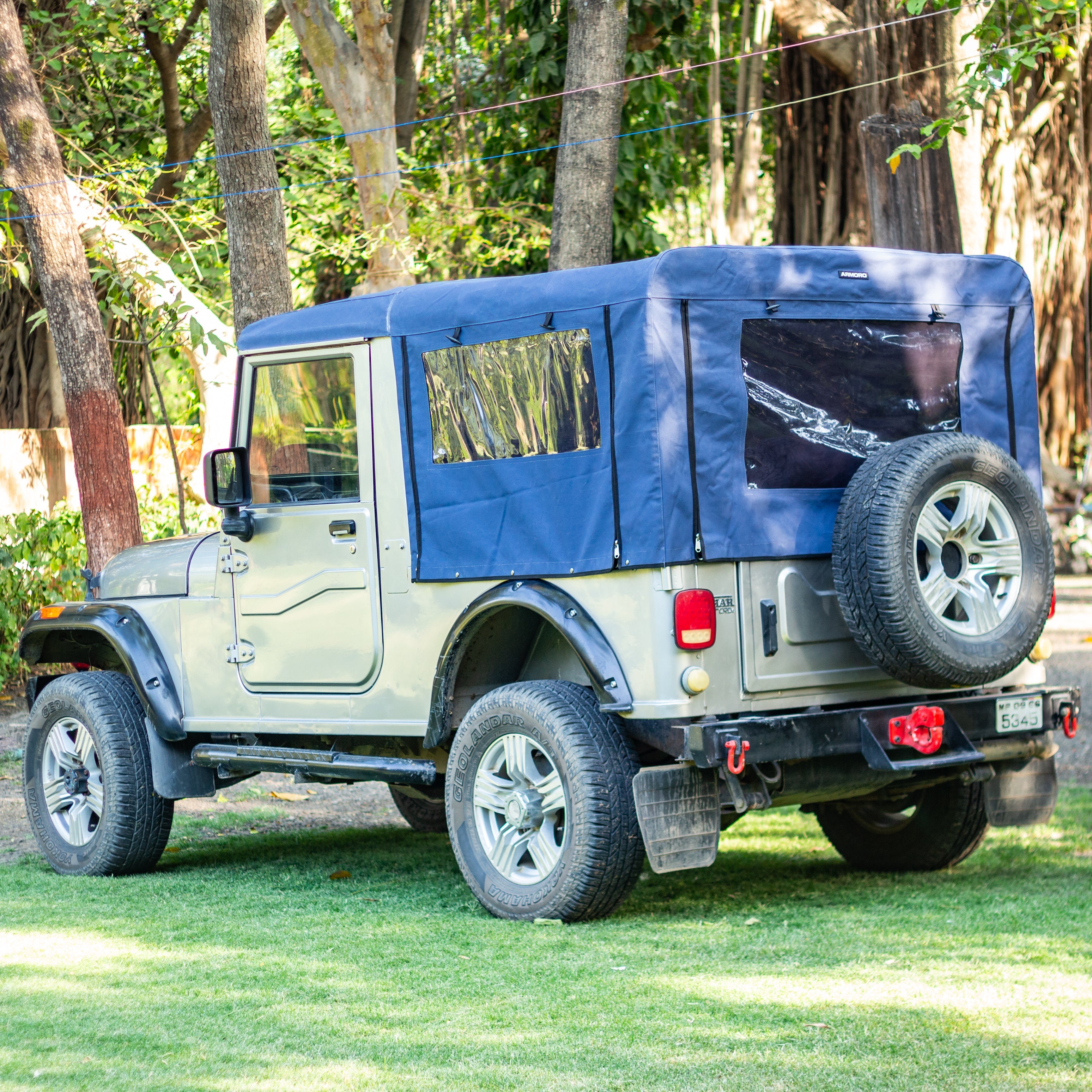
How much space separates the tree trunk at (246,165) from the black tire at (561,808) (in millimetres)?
4735

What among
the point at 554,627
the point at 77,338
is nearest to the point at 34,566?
the point at 77,338

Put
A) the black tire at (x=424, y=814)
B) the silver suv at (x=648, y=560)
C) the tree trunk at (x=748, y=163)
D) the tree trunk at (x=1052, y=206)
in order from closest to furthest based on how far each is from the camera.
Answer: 1. the silver suv at (x=648, y=560)
2. the black tire at (x=424, y=814)
3. the tree trunk at (x=748, y=163)
4. the tree trunk at (x=1052, y=206)

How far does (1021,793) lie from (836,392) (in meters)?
1.76

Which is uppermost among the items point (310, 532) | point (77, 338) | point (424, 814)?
point (77, 338)

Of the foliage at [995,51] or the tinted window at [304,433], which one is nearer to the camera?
the tinted window at [304,433]

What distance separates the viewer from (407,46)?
14.6m

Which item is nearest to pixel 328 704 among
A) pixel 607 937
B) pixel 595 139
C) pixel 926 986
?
pixel 607 937

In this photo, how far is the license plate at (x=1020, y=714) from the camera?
19.0 ft

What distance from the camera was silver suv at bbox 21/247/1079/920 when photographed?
5.30m

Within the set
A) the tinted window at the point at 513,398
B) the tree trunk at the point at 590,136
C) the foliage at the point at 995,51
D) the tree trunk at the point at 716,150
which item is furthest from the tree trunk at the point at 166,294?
the tinted window at the point at 513,398

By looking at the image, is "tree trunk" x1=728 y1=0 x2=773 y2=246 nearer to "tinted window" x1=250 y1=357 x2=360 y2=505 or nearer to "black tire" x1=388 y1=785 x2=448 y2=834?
"black tire" x1=388 y1=785 x2=448 y2=834

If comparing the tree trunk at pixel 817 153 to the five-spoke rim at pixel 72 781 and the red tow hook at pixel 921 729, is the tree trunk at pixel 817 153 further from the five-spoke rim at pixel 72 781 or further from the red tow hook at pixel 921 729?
the five-spoke rim at pixel 72 781

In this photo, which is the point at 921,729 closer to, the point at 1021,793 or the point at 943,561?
the point at 943,561

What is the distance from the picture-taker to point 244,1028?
4.35 meters
